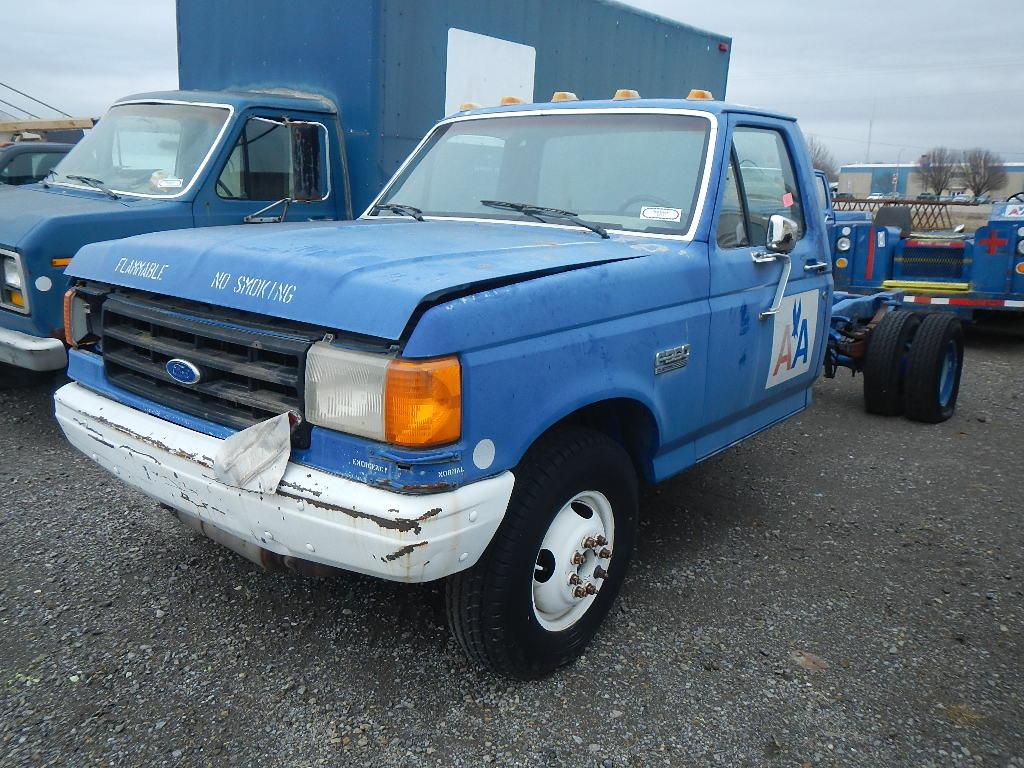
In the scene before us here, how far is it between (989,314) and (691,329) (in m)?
7.93

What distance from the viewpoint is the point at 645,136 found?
363cm

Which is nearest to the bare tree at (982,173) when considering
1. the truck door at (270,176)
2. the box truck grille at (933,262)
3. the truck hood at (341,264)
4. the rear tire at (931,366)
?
the box truck grille at (933,262)

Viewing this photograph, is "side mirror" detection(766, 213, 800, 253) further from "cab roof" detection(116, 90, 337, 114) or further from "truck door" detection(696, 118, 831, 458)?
"cab roof" detection(116, 90, 337, 114)

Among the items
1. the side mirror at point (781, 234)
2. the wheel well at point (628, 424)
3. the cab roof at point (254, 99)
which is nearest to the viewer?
the wheel well at point (628, 424)

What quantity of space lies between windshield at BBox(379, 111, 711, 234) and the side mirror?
40cm

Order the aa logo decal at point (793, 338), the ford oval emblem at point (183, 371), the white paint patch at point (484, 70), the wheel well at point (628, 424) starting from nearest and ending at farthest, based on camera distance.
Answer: the ford oval emblem at point (183, 371) < the wheel well at point (628, 424) < the aa logo decal at point (793, 338) < the white paint patch at point (484, 70)

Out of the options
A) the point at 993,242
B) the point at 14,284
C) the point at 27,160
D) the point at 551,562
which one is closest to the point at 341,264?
the point at 551,562

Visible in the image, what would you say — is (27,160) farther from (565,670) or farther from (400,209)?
(565,670)

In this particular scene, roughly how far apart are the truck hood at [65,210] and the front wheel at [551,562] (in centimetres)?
370

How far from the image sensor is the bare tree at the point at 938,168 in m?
60.0

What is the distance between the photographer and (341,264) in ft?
8.20

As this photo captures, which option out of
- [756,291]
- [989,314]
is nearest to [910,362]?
[756,291]

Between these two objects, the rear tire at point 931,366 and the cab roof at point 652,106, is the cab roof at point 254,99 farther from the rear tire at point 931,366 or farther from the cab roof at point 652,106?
the rear tire at point 931,366

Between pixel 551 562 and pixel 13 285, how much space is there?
397 cm
